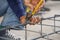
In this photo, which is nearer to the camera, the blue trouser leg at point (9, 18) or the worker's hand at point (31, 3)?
the worker's hand at point (31, 3)

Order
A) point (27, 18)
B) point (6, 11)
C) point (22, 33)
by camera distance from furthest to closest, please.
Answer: point (22, 33), point (6, 11), point (27, 18)

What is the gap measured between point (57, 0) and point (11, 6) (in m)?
3.32

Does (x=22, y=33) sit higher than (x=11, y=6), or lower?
lower

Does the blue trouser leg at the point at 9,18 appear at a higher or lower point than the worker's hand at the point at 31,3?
lower

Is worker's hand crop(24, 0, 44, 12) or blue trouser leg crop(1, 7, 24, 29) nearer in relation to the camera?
worker's hand crop(24, 0, 44, 12)

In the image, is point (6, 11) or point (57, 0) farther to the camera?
point (57, 0)

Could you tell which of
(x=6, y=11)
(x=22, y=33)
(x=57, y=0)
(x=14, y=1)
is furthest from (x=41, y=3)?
(x=57, y=0)

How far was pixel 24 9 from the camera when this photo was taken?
0.84m

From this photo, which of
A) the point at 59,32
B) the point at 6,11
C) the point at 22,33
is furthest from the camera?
the point at 22,33

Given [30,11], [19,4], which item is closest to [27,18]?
[30,11]

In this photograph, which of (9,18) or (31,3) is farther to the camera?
(9,18)

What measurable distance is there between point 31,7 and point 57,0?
11.2ft

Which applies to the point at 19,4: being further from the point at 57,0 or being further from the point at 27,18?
the point at 57,0

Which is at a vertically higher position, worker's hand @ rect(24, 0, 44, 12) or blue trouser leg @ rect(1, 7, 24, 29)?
worker's hand @ rect(24, 0, 44, 12)
